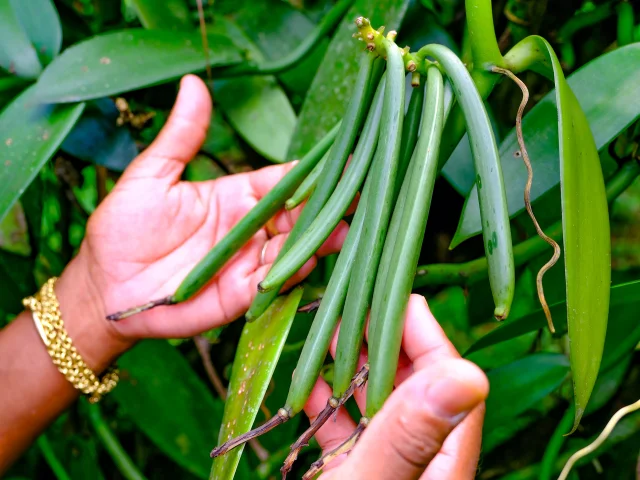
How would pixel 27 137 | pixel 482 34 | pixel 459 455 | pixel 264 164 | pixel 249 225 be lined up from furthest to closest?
1. pixel 264 164
2. pixel 27 137
3. pixel 249 225
4. pixel 482 34
5. pixel 459 455

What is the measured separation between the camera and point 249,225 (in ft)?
2.35

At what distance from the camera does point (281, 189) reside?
69 centimetres

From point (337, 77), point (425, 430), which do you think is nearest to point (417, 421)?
point (425, 430)

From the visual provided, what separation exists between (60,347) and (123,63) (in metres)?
0.46

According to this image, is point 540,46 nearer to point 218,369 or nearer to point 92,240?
point 92,240

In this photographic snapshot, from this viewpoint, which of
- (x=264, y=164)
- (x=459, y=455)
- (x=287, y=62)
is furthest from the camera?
(x=264, y=164)

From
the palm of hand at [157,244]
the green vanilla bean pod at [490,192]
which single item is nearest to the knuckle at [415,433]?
the green vanilla bean pod at [490,192]

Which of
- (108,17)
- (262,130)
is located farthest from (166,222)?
(108,17)

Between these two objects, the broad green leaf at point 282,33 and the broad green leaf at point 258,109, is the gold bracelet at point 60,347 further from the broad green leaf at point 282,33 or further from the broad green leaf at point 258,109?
the broad green leaf at point 282,33

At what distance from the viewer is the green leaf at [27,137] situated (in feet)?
2.60

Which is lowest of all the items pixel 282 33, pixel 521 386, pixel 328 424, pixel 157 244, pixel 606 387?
pixel 606 387

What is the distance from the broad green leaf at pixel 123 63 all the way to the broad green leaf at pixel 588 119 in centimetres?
51

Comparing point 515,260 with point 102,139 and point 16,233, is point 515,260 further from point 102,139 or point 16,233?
point 16,233

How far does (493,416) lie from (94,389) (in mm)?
633
